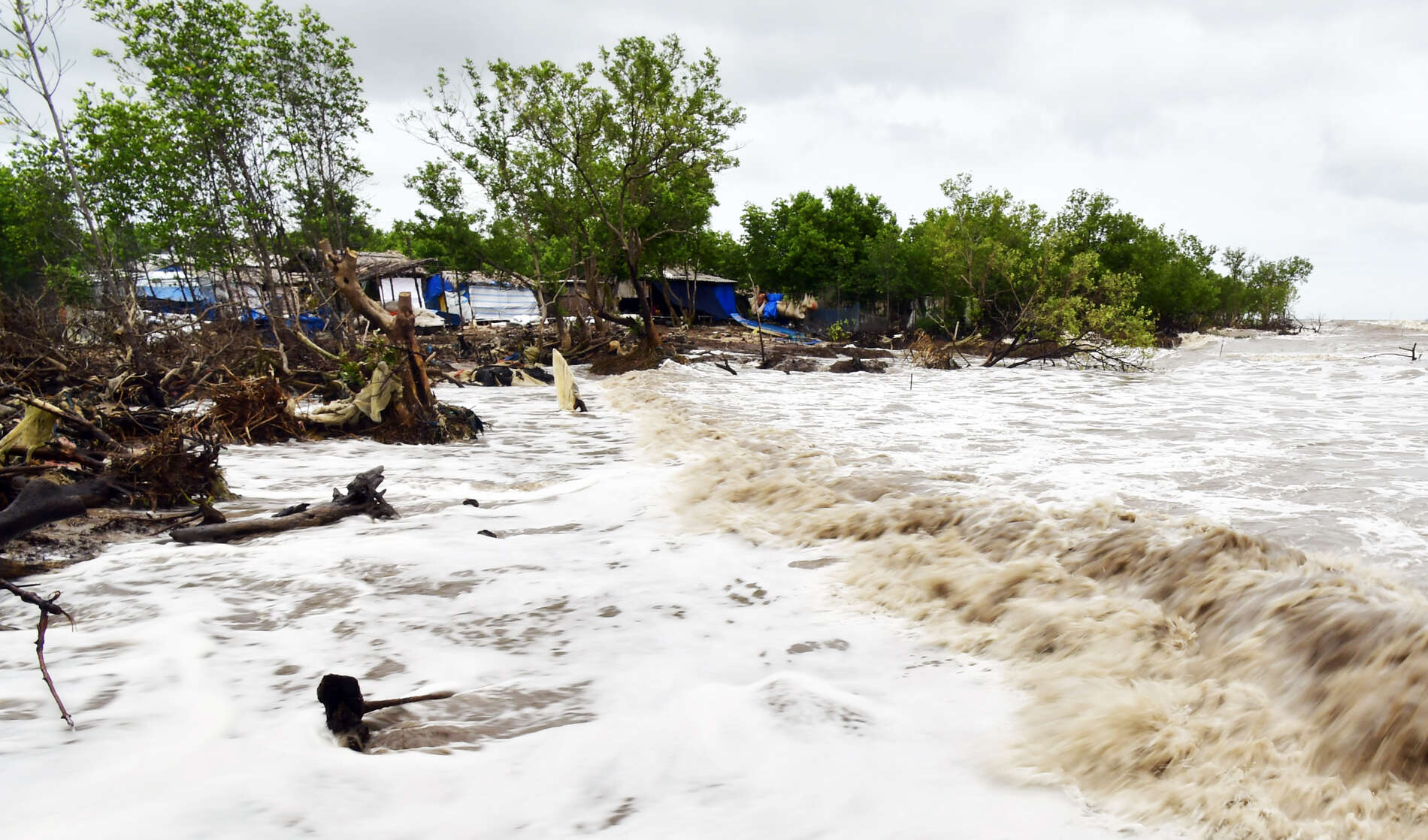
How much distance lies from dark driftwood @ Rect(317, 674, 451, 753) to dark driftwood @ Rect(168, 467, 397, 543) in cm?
288

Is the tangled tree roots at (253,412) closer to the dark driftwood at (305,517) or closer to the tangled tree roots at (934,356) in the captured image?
the dark driftwood at (305,517)

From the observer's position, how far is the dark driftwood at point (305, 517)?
193 inches

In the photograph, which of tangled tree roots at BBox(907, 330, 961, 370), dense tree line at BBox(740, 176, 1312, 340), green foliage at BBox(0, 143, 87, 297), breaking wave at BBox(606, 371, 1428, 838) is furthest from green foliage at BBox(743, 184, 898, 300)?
breaking wave at BBox(606, 371, 1428, 838)

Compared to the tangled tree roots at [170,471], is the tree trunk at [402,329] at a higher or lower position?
higher

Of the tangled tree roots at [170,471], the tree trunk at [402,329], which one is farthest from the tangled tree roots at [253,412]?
the tangled tree roots at [170,471]

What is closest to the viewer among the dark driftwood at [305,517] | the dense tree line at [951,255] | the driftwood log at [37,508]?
the driftwood log at [37,508]

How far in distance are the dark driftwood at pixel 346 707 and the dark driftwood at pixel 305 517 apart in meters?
2.88

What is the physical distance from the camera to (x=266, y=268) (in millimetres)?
22641

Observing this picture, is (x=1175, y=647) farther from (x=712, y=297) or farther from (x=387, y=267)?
(x=712, y=297)

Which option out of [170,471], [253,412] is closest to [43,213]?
[253,412]

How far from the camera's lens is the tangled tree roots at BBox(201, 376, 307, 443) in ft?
27.7

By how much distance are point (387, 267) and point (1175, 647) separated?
35.5m

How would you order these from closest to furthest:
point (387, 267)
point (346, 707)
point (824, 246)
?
point (346, 707)
point (387, 267)
point (824, 246)

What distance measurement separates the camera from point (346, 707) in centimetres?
269
